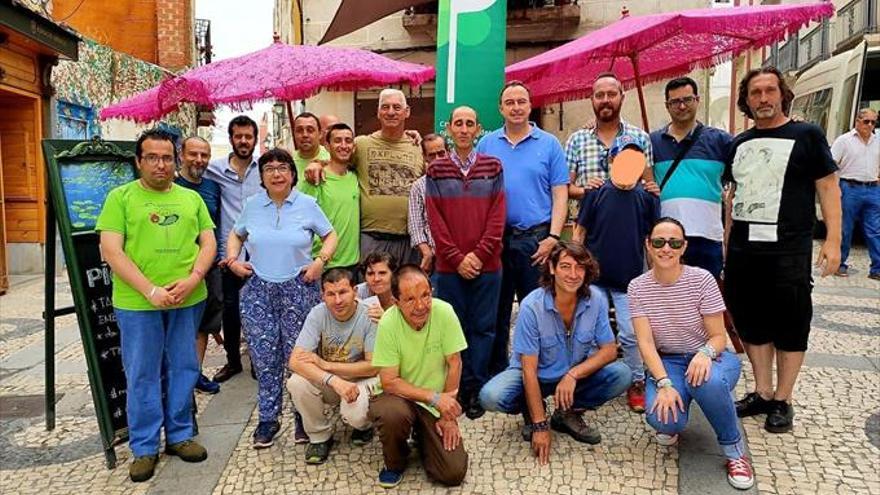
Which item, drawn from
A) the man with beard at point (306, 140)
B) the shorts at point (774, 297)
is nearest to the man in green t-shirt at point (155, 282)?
the man with beard at point (306, 140)

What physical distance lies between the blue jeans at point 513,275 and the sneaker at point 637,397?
0.79 metres

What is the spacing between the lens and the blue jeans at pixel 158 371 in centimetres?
310

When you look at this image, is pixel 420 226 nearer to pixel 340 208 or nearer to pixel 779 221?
pixel 340 208

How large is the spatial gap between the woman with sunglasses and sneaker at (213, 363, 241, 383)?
Result: 9.38 feet

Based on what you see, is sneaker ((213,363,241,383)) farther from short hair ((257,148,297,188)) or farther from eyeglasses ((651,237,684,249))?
eyeglasses ((651,237,684,249))

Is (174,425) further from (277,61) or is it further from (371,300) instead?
(277,61)

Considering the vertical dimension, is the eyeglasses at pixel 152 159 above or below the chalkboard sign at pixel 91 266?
above

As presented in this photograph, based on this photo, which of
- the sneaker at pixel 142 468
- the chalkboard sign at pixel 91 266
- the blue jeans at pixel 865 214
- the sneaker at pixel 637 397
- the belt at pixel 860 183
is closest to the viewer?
the sneaker at pixel 142 468

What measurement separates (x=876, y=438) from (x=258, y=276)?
339cm

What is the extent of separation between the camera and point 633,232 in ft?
11.9

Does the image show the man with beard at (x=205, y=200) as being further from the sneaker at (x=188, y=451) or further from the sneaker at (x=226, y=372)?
the sneaker at (x=188, y=451)

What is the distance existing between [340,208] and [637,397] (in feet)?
7.03

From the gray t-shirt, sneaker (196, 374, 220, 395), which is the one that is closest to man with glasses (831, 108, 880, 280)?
the gray t-shirt

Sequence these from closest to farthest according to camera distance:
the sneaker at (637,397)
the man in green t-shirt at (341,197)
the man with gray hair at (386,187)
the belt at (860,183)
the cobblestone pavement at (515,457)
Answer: the cobblestone pavement at (515,457)
the sneaker at (637,397)
the man in green t-shirt at (341,197)
the man with gray hair at (386,187)
the belt at (860,183)
